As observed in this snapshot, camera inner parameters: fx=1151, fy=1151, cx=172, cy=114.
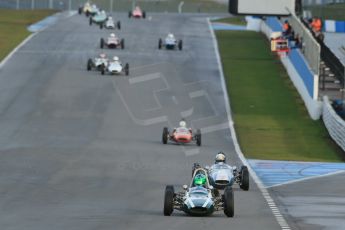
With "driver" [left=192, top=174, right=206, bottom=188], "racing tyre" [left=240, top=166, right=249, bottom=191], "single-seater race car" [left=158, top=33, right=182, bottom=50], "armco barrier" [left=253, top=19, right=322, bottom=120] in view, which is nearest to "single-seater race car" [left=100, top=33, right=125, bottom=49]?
"single-seater race car" [left=158, top=33, right=182, bottom=50]

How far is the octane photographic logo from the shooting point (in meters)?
45.1

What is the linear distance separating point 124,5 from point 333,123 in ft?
223

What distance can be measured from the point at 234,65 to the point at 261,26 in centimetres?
1790

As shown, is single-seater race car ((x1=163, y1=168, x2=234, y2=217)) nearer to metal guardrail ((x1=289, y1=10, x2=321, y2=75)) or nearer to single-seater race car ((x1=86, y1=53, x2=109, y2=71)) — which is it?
metal guardrail ((x1=289, y1=10, x2=321, y2=75))

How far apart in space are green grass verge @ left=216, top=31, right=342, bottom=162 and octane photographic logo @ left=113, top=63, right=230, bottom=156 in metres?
1.01

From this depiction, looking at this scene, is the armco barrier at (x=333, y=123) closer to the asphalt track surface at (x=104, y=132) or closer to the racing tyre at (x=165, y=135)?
the asphalt track surface at (x=104, y=132)

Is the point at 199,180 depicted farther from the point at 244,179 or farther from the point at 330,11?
the point at 330,11

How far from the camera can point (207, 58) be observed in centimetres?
6456

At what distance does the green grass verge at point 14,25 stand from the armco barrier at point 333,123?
2261cm

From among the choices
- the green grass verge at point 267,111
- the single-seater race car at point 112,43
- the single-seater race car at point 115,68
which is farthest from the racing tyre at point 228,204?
the single-seater race car at point 112,43

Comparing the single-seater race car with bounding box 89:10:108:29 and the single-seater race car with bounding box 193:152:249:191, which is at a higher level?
the single-seater race car with bounding box 193:152:249:191

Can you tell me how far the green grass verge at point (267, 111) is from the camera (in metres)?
39.5

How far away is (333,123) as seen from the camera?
1636 inches

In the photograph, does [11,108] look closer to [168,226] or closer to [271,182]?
[271,182]
